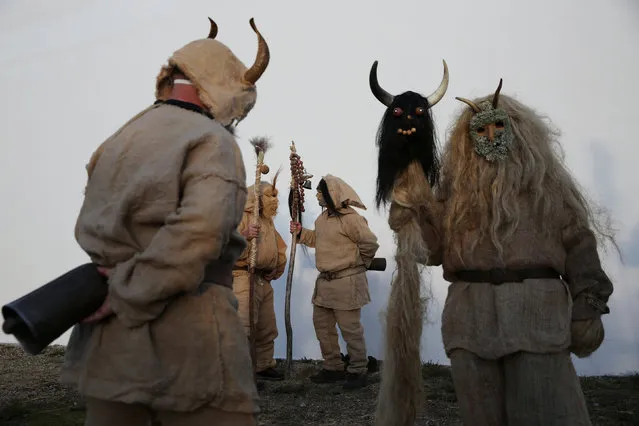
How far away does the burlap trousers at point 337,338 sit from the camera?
7.68 m

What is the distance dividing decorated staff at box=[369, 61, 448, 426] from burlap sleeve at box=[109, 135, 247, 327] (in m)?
1.50

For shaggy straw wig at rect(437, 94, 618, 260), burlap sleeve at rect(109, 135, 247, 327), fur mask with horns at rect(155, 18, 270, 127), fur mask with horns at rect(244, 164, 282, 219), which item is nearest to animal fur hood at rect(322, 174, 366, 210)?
fur mask with horns at rect(244, 164, 282, 219)

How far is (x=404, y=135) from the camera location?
3664 mm

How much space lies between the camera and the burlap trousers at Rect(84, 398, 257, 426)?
2352mm

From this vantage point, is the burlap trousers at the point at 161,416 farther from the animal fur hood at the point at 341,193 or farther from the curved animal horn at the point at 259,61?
the animal fur hood at the point at 341,193

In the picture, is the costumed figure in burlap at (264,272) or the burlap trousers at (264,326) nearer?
the costumed figure in burlap at (264,272)

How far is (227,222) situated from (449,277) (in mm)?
1811

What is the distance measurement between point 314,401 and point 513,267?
3.87 meters

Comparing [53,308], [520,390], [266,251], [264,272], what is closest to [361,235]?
[266,251]

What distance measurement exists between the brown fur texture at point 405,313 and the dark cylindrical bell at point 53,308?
1804 millimetres

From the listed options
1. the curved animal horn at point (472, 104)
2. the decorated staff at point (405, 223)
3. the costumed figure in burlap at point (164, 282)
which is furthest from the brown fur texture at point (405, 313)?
the costumed figure in burlap at point (164, 282)

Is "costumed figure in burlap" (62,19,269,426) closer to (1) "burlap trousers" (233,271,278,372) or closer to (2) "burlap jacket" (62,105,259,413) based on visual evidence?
(2) "burlap jacket" (62,105,259,413)

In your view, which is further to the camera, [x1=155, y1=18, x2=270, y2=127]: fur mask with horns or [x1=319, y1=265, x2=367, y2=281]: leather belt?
[x1=319, y1=265, x2=367, y2=281]: leather belt

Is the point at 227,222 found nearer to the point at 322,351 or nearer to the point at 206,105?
the point at 206,105
